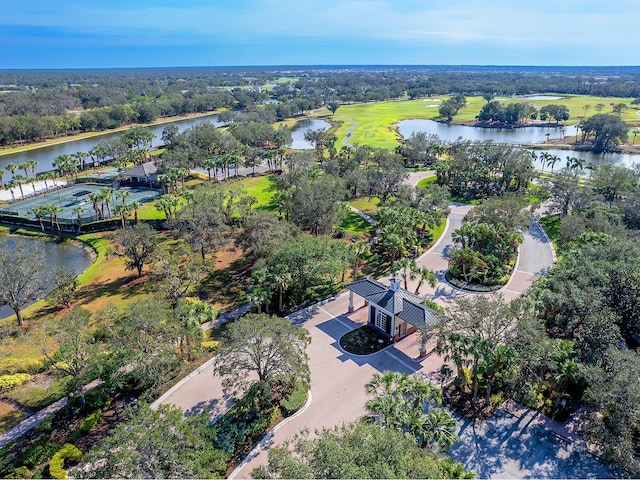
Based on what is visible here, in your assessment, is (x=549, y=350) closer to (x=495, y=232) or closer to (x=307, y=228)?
(x=495, y=232)

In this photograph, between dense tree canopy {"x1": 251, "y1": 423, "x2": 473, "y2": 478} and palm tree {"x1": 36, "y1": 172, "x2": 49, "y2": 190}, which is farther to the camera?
palm tree {"x1": 36, "y1": 172, "x2": 49, "y2": 190}

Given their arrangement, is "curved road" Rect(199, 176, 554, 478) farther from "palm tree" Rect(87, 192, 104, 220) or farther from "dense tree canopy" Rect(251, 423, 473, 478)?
"palm tree" Rect(87, 192, 104, 220)

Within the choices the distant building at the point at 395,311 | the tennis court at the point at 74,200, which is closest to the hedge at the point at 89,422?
the distant building at the point at 395,311

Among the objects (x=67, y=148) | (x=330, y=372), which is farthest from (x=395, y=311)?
(x=67, y=148)

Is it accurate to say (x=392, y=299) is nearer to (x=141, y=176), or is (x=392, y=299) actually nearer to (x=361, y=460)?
(x=361, y=460)

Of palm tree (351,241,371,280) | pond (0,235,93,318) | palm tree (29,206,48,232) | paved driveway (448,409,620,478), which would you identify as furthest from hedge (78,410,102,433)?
palm tree (29,206,48,232)

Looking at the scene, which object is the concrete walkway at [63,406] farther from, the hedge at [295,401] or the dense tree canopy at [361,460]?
the dense tree canopy at [361,460]

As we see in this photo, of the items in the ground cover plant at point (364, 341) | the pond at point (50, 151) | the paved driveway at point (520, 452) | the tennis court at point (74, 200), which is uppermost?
the pond at point (50, 151)
